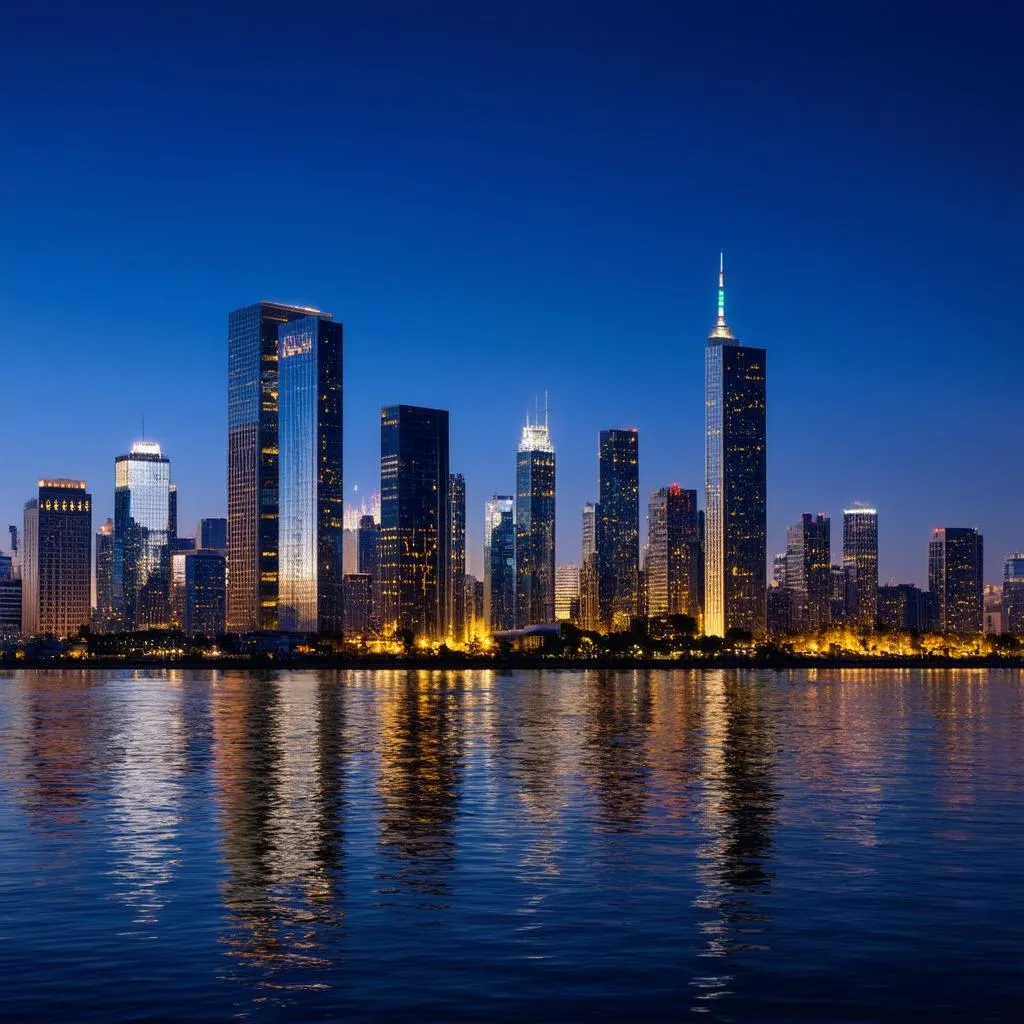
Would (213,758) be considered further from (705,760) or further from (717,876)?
(717,876)

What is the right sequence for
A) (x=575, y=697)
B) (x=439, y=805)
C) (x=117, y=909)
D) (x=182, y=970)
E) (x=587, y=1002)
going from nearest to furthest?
(x=587, y=1002)
(x=182, y=970)
(x=117, y=909)
(x=439, y=805)
(x=575, y=697)

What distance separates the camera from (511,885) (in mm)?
40875

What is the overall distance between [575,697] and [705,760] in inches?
4285

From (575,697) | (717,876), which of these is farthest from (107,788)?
(575,697)

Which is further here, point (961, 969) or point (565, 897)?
point (565, 897)

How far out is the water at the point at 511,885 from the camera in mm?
29188

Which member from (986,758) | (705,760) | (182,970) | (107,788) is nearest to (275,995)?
(182,970)

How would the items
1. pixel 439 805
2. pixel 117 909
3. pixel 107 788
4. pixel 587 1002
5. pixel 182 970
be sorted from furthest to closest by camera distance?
pixel 107 788 < pixel 439 805 < pixel 117 909 < pixel 182 970 < pixel 587 1002

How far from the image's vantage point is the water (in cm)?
2919

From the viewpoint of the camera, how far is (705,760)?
8194 cm

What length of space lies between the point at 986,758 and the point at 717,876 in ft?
161

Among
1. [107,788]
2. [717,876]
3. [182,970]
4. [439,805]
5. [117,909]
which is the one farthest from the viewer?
[107,788]

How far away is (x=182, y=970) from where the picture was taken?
30.9m

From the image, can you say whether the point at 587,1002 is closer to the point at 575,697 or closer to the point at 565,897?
the point at 565,897
